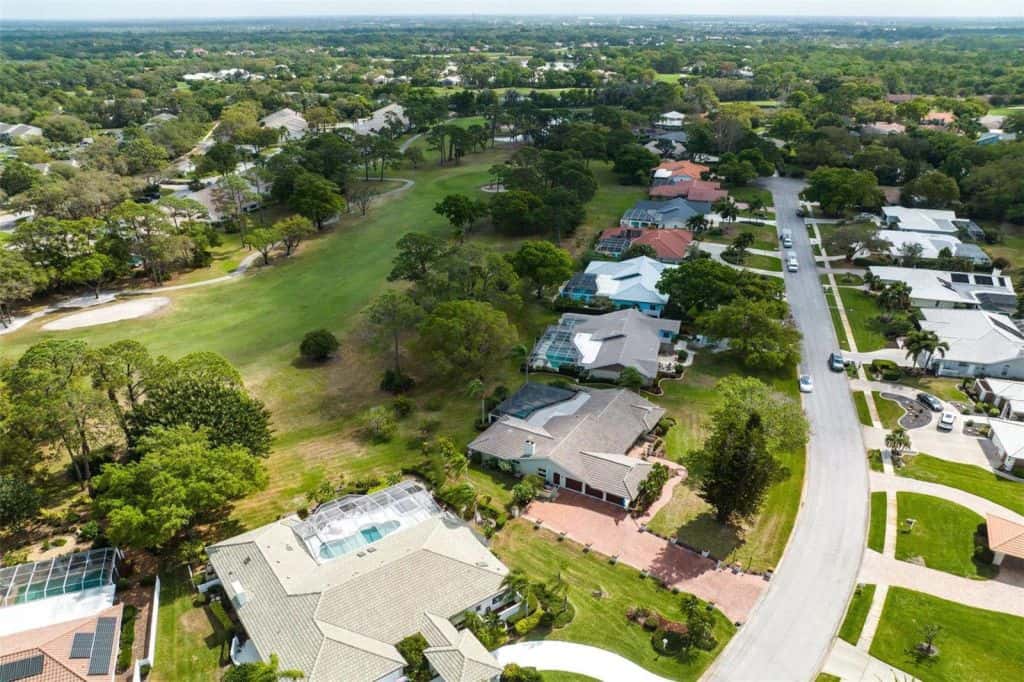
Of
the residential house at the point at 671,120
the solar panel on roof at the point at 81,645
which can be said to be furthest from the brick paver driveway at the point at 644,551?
the residential house at the point at 671,120

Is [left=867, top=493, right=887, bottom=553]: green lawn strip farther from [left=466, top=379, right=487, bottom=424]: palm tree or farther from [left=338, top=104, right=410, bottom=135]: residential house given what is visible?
[left=338, top=104, right=410, bottom=135]: residential house

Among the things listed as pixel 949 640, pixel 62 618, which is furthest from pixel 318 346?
pixel 949 640

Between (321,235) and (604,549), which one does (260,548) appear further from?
(321,235)

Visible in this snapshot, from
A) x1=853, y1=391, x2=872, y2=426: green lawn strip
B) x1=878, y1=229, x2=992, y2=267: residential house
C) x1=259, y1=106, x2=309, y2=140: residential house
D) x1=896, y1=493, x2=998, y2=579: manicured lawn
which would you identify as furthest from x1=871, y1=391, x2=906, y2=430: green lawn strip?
x1=259, y1=106, x2=309, y2=140: residential house

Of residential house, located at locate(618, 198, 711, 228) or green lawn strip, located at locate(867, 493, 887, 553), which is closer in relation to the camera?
green lawn strip, located at locate(867, 493, 887, 553)

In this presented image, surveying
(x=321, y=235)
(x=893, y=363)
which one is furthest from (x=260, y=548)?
(x=321, y=235)
